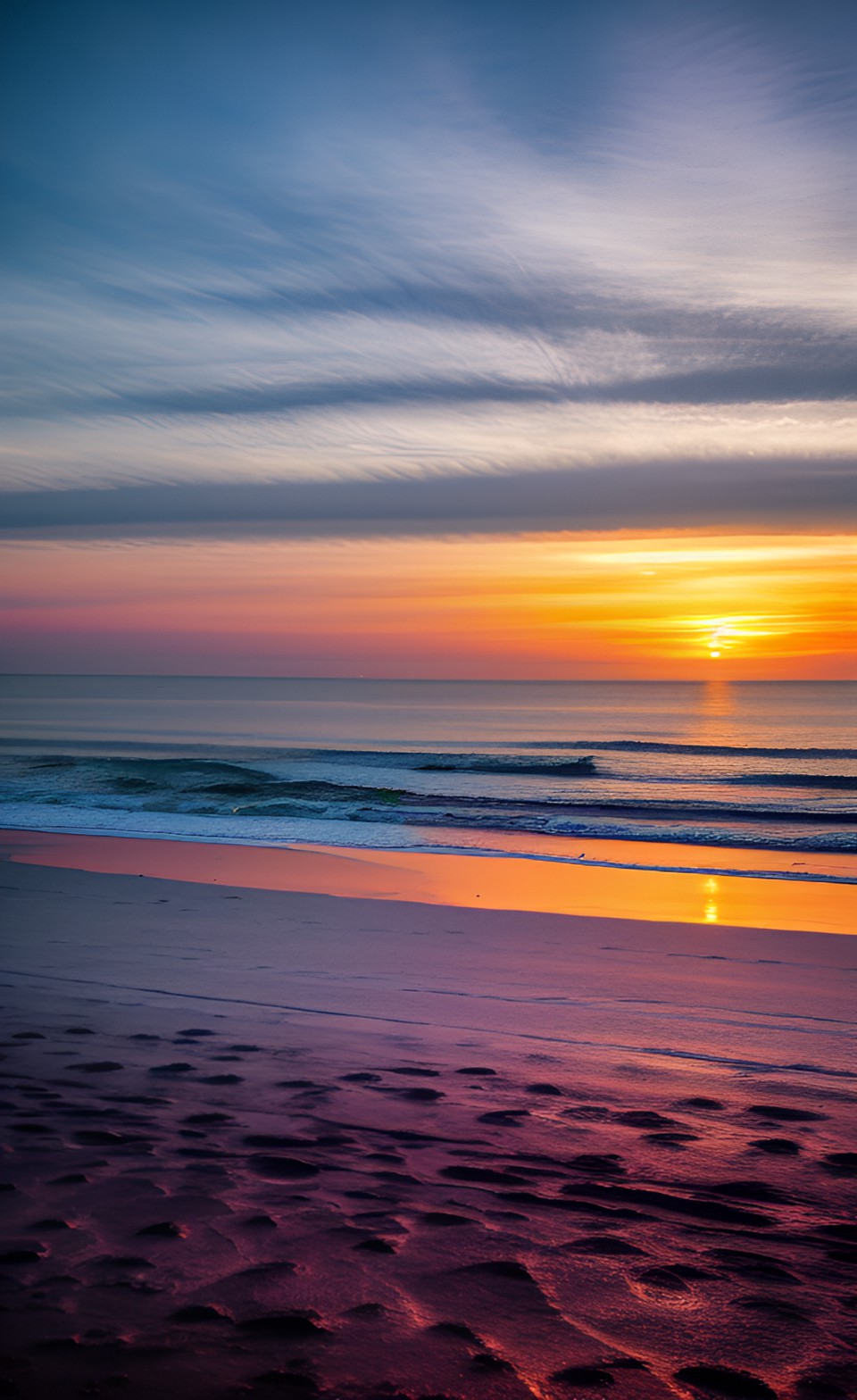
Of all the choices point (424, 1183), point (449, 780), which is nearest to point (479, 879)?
point (424, 1183)

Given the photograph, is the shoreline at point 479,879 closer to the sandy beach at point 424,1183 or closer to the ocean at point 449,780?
the ocean at point 449,780

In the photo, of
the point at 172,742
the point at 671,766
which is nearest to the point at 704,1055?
the point at 671,766

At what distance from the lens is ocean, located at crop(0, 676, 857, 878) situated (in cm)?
1739

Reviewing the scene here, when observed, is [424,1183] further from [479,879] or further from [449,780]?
[449,780]

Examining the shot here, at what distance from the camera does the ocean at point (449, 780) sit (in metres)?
17.4

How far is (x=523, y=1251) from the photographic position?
3.09m

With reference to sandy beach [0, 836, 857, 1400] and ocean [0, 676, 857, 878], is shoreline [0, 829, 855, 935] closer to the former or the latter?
ocean [0, 676, 857, 878]

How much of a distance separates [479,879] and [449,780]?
18.0m

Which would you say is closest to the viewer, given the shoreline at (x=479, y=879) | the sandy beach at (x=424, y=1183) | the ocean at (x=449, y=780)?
the sandy beach at (x=424, y=1183)

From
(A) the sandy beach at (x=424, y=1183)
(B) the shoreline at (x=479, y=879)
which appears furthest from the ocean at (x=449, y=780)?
(A) the sandy beach at (x=424, y=1183)

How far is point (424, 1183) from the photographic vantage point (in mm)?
3594

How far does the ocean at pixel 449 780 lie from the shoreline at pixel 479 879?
1.01 m

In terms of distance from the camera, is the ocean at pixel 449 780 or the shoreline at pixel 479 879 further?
the ocean at pixel 449 780

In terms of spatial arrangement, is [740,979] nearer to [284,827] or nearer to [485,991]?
[485,991]
